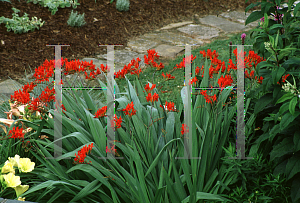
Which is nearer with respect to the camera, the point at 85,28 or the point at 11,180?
the point at 11,180

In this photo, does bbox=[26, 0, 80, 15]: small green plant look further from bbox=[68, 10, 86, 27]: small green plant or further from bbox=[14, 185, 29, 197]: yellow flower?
bbox=[14, 185, 29, 197]: yellow flower

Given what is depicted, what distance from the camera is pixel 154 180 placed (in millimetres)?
1741

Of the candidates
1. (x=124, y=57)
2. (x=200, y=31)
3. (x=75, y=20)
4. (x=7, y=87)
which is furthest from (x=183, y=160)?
(x=200, y=31)

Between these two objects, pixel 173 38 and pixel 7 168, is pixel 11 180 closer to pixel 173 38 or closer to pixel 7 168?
pixel 7 168

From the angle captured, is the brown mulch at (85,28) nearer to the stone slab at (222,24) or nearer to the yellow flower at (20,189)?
the stone slab at (222,24)

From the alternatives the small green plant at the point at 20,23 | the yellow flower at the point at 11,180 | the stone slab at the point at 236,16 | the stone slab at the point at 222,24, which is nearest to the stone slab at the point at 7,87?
the small green plant at the point at 20,23

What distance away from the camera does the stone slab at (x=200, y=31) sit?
17.1 feet

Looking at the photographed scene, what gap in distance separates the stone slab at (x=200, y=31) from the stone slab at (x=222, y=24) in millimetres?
207

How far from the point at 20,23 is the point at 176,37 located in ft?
7.82

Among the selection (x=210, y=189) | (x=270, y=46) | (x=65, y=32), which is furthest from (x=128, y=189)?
(x=65, y=32)

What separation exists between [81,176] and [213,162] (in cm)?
79

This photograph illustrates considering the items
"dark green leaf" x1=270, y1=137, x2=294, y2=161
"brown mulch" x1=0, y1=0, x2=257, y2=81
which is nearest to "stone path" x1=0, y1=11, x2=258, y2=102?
Answer: "brown mulch" x1=0, y1=0, x2=257, y2=81

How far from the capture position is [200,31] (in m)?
5.41

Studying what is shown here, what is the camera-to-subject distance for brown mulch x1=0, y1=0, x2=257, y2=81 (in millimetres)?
4230
